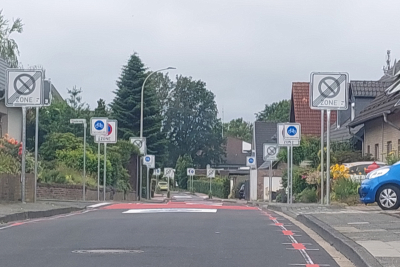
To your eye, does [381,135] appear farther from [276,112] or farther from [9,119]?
[276,112]

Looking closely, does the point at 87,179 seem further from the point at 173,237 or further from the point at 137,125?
the point at 137,125

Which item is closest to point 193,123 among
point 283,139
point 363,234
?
point 283,139

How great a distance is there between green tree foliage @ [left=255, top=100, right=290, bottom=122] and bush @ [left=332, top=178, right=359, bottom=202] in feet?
274

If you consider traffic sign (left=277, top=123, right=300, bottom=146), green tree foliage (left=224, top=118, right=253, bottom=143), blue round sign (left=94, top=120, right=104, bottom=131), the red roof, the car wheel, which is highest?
green tree foliage (left=224, top=118, right=253, bottom=143)

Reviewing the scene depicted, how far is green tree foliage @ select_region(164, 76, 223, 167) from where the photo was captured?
334 ft

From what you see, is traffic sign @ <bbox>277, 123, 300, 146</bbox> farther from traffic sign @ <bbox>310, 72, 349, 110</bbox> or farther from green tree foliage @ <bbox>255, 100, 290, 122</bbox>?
green tree foliage @ <bbox>255, 100, 290, 122</bbox>

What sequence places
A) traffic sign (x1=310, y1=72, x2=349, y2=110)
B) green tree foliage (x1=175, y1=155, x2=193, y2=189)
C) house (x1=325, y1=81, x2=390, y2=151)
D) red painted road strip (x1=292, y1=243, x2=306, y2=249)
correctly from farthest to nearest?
green tree foliage (x1=175, y1=155, x2=193, y2=189) → house (x1=325, y1=81, x2=390, y2=151) → traffic sign (x1=310, y1=72, x2=349, y2=110) → red painted road strip (x1=292, y1=243, x2=306, y2=249)

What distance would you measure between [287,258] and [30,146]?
108ft

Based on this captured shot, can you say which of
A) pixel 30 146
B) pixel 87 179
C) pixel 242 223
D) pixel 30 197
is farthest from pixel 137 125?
pixel 242 223

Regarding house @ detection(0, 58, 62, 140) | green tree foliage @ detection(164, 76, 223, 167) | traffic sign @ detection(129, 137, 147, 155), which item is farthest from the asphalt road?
green tree foliage @ detection(164, 76, 223, 167)

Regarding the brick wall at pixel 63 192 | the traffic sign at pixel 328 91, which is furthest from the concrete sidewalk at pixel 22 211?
the brick wall at pixel 63 192

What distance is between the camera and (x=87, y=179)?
32.6 meters

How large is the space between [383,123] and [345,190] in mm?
10876

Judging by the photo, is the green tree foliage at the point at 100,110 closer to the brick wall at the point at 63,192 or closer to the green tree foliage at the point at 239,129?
the brick wall at the point at 63,192
